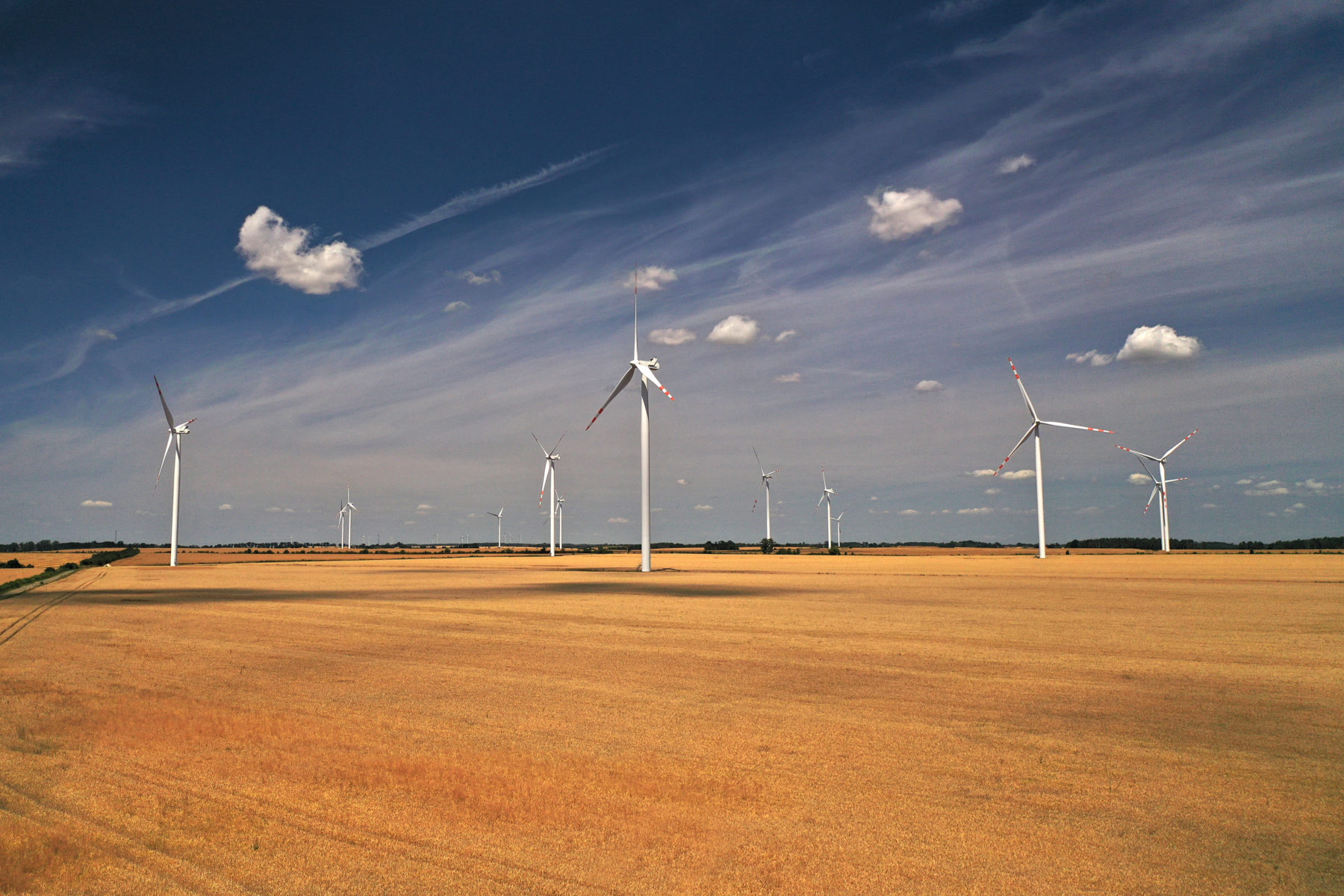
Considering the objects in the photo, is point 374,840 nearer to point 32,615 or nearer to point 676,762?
point 676,762

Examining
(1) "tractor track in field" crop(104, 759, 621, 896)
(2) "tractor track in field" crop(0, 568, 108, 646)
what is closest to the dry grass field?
(1) "tractor track in field" crop(104, 759, 621, 896)

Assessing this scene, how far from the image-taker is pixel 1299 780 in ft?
32.4

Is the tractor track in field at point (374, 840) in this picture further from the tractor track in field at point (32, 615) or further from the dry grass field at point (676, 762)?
the tractor track in field at point (32, 615)

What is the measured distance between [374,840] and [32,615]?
33.7 meters

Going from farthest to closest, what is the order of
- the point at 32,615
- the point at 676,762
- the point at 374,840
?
the point at 32,615 → the point at 676,762 → the point at 374,840

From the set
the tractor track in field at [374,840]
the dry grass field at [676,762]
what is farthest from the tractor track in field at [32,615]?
the tractor track in field at [374,840]

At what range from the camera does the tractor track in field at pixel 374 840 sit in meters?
7.05

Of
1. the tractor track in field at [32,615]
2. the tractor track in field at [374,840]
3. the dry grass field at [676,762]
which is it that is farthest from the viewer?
the tractor track in field at [32,615]

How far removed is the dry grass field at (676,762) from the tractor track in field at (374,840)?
0.04 metres

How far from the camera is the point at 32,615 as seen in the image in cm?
3278

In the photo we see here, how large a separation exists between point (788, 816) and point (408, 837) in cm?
390

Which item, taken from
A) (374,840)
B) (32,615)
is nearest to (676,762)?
(374,840)

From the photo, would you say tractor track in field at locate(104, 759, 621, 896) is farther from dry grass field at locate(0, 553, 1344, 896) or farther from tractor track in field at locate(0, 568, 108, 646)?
tractor track in field at locate(0, 568, 108, 646)

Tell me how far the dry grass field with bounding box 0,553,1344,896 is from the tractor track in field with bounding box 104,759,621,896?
0.04 m
